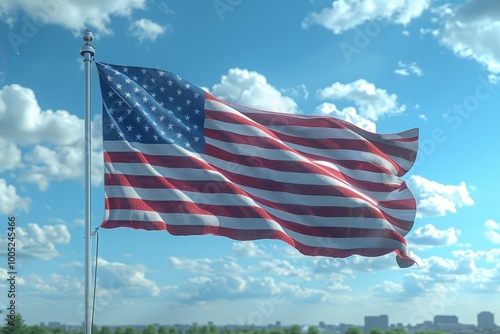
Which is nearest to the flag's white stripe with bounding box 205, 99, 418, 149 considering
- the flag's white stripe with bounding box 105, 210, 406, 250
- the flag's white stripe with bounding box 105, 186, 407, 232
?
the flag's white stripe with bounding box 105, 186, 407, 232

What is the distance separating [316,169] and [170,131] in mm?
4074

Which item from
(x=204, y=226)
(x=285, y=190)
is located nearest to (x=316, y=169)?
(x=285, y=190)

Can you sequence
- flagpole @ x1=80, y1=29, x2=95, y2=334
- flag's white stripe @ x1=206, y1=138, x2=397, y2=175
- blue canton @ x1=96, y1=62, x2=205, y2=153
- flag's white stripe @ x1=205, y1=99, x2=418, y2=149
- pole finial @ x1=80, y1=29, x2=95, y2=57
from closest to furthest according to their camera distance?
1. flagpole @ x1=80, y1=29, x2=95, y2=334
2. pole finial @ x1=80, y1=29, x2=95, y2=57
3. blue canton @ x1=96, y1=62, x2=205, y2=153
4. flag's white stripe @ x1=206, y1=138, x2=397, y2=175
5. flag's white stripe @ x1=205, y1=99, x2=418, y2=149

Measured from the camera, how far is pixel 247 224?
1778 cm

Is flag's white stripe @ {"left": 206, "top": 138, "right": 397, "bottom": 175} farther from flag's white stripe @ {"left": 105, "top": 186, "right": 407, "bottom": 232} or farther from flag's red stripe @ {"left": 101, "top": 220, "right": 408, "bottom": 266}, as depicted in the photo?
flag's red stripe @ {"left": 101, "top": 220, "right": 408, "bottom": 266}

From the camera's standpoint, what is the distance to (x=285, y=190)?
18.8 m

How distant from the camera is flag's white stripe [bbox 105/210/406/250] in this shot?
16922 mm

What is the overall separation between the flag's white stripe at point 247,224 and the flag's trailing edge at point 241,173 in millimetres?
26

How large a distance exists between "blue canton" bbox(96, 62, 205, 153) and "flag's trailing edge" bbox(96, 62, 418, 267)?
0.03m

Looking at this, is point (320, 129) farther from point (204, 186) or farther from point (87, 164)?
point (87, 164)

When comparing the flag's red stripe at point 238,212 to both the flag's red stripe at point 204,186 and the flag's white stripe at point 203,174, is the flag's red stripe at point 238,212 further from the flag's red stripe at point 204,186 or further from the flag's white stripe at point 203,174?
the flag's white stripe at point 203,174

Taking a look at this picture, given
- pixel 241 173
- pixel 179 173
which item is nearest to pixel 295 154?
pixel 241 173

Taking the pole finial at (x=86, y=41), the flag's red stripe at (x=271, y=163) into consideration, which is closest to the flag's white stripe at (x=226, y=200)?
the flag's red stripe at (x=271, y=163)

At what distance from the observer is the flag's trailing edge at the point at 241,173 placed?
17391 mm
